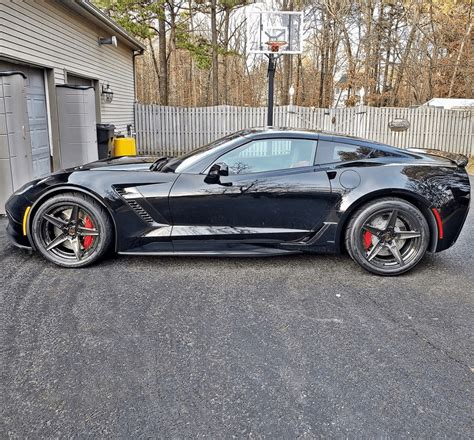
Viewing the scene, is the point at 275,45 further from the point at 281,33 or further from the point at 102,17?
the point at 102,17

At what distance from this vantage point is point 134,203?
3.67 meters

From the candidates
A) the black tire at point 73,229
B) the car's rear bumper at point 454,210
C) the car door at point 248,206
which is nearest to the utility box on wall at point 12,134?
the black tire at point 73,229

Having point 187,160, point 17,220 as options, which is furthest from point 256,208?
point 17,220

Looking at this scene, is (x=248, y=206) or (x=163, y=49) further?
(x=163, y=49)

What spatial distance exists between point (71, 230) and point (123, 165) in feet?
2.62

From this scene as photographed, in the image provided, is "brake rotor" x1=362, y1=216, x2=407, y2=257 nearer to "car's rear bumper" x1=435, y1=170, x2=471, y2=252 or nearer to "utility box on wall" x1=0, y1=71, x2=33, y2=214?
"car's rear bumper" x1=435, y1=170, x2=471, y2=252

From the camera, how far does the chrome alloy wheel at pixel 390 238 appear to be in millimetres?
3721

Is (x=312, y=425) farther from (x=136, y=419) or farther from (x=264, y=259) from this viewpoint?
(x=264, y=259)

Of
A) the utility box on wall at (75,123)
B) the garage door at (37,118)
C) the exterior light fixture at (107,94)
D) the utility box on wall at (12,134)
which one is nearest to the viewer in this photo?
the utility box on wall at (12,134)

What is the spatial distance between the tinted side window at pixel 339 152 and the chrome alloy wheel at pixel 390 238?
545 mm

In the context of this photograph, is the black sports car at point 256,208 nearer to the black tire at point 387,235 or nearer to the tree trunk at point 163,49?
the black tire at point 387,235

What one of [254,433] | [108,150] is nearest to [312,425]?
[254,433]

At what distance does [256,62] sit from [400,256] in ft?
82.2

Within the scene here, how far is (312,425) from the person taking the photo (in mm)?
1922
